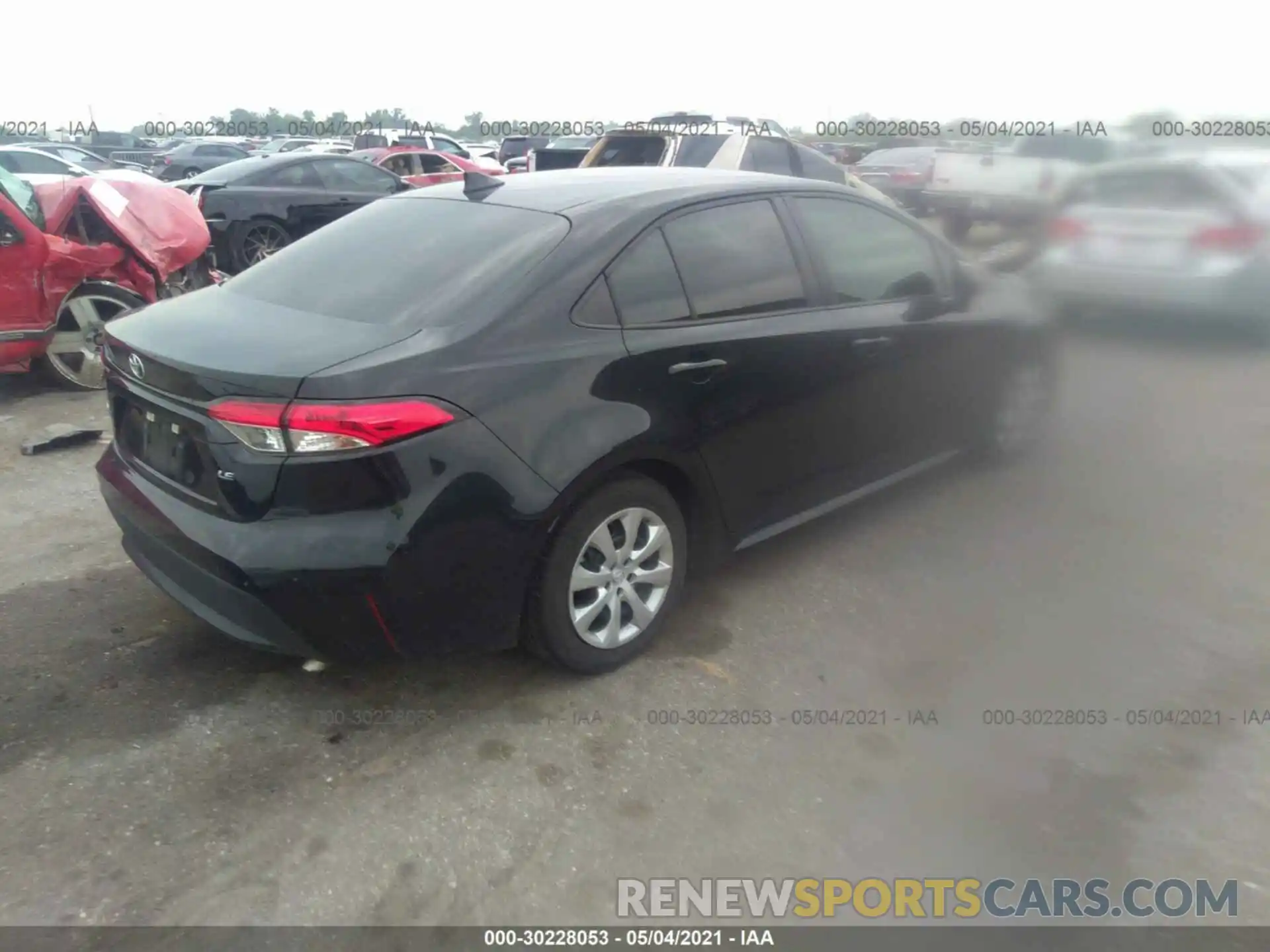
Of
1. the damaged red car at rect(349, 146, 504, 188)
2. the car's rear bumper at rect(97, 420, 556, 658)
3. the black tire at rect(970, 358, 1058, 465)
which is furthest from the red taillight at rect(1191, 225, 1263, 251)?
the damaged red car at rect(349, 146, 504, 188)

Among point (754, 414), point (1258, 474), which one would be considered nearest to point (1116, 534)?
point (1258, 474)

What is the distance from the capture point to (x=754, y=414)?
3449 mm

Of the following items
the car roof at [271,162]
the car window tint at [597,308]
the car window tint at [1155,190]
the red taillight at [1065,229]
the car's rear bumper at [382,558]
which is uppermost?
the car window tint at [1155,190]

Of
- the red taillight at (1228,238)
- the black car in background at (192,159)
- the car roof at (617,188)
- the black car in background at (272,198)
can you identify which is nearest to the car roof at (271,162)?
the black car in background at (272,198)

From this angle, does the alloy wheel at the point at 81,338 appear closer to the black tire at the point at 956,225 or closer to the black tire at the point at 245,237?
the black tire at the point at 245,237

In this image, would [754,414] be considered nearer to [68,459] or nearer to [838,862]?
[838,862]

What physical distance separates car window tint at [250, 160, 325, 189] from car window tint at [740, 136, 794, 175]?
16.5 feet

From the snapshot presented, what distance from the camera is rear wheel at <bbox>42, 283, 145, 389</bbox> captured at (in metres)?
6.28

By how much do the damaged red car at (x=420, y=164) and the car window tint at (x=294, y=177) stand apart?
3.13m

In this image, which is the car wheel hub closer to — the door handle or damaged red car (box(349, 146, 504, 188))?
the door handle

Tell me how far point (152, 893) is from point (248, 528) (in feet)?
3.03

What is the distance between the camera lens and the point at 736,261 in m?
3.47

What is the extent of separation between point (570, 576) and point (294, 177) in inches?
375

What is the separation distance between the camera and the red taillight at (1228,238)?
143 inches
